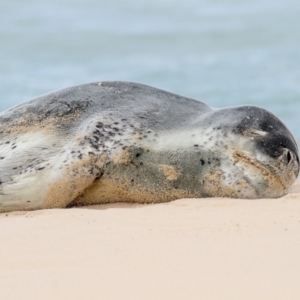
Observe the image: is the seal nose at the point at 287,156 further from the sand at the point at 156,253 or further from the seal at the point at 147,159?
the sand at the point at 156,253

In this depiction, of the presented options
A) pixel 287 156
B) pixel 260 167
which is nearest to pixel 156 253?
pixel 260 167

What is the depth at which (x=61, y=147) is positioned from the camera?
5.05m

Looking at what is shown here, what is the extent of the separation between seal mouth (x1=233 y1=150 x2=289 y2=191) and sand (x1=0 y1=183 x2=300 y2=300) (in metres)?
0.36

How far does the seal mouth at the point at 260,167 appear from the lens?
4836 mm

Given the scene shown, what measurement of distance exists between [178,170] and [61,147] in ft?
2.43

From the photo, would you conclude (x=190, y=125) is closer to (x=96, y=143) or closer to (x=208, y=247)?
(x=96, y=143)

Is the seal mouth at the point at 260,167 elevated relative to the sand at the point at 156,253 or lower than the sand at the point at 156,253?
lower

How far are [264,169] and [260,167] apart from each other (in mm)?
26

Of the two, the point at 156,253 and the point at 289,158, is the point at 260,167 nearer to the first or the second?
the point at 289,158

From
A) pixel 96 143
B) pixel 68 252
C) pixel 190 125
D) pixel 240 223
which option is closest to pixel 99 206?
pixel 96 143

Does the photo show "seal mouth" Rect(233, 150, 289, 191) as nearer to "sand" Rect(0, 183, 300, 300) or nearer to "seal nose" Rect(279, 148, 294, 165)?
"seal nose" Rect(279, 148, 294, 165)

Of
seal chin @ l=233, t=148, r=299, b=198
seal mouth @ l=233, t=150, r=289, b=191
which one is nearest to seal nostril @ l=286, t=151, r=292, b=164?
seal chin @ l=233, t=148, r=299, b=198

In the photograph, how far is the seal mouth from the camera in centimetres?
484

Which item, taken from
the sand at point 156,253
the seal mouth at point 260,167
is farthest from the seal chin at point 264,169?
the sand at point 156,253
